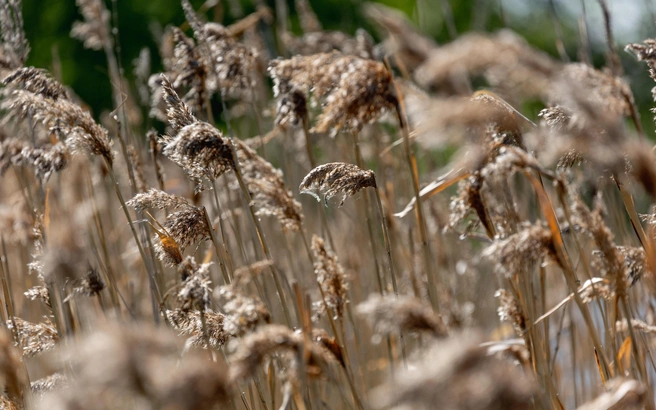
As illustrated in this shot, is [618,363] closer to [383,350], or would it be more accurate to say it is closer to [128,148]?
[128,148]


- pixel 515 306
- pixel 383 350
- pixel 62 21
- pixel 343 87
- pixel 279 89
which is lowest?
pixel 383 350

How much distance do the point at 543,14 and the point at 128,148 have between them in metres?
11.6

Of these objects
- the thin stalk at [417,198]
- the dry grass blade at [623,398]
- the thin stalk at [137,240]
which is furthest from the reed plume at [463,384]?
the thin stalk at [137,240]

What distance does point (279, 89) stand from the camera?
171cm

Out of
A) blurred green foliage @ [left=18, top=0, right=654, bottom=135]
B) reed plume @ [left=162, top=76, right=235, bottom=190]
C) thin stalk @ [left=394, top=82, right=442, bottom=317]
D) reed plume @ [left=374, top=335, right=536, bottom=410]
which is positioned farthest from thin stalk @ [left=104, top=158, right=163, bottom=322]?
blurred green foliage @ [left=18, top=0, right=654, bottom=135]

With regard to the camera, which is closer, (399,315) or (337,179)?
(399,315)

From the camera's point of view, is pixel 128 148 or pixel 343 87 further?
pixel 128 148

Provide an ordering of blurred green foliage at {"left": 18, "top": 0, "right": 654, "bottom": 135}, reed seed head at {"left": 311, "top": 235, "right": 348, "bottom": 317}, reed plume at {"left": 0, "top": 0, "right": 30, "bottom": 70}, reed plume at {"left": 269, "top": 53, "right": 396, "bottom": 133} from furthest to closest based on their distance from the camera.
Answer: blurred green foliage at {"left": 18, "top": 0, "right": 654, "bottom": 135}, reed plume at {"left": 0, "top": 0, "right": 30, "bottom": 70}, reed seed head at {"left": 311, "top": 235, "right": 348, "bottom": 317}, reed plume at {"left": 269, "top": 53, "right": 396, "bottom": 133}

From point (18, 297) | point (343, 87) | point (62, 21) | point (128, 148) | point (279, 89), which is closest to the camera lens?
point (343, 87)

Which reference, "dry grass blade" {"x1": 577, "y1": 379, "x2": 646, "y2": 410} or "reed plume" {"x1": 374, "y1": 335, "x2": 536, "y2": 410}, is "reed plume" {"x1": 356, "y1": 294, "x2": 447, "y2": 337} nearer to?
"reed plume" {"x1": 374, "y1": 335, "x2": 536, "y2": 410}

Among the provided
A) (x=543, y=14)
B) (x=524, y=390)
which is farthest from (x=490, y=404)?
(x=543, y=14)

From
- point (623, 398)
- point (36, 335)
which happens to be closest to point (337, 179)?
point (623, 398)

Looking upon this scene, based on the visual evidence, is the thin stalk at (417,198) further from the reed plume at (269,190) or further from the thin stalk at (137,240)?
the thin stalk at (137,240)

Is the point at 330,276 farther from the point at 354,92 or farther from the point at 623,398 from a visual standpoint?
the point at 623,398
